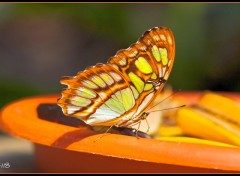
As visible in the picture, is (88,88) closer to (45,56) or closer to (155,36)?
(155,36)

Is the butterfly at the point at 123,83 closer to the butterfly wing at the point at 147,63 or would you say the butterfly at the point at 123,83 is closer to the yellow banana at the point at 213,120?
the butterfly wing at the point at 147,63

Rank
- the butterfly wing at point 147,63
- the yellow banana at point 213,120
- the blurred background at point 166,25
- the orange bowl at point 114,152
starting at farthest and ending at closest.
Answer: the blurred background at point 166,25
the yellow banana at point 213,120
the butterfly wing at point 147,63
the orange bowl at point 114,152

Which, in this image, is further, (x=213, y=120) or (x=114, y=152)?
(x=213, y=120)

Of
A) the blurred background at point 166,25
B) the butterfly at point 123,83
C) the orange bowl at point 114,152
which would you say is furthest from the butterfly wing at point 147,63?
the blurred background at point 166,25

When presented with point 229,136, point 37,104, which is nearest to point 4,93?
point 37,104

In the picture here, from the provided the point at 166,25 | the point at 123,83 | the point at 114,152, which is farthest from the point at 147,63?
the point at 166,25

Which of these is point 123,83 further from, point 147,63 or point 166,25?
point 166,25
